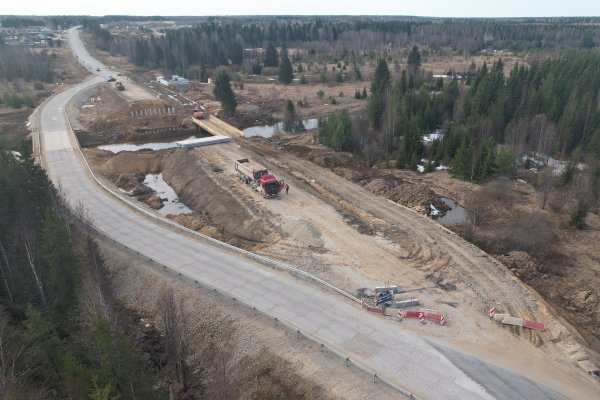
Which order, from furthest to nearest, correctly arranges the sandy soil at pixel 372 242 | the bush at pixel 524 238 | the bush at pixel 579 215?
the bush at pixel 579 215 < the bush at pixel 524 238 < the sandy soil at pixel 372 242

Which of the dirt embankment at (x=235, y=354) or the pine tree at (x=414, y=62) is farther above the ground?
the pine tree at (x=414, y=62)

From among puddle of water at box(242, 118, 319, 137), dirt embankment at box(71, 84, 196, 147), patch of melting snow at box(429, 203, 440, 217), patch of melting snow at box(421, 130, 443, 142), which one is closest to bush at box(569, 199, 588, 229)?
patch of melting snow at box(429, 203, 440, 217)

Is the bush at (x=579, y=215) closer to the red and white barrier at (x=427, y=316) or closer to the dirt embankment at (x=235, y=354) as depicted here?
the red and white barrier at (x=427, y=316)

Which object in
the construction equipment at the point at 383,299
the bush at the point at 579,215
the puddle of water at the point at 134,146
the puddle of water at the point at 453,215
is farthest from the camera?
the puddle of water at the point at 134,146

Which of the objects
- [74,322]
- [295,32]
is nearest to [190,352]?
[74,322]

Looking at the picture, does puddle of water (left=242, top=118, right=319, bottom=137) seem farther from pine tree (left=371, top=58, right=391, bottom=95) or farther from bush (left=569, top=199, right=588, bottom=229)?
bush (left=569, top=199, right=588, bottom=229)

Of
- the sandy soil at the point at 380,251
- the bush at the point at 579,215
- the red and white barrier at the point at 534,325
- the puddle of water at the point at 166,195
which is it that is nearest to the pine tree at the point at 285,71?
the puddle of water at the point at 166,195
